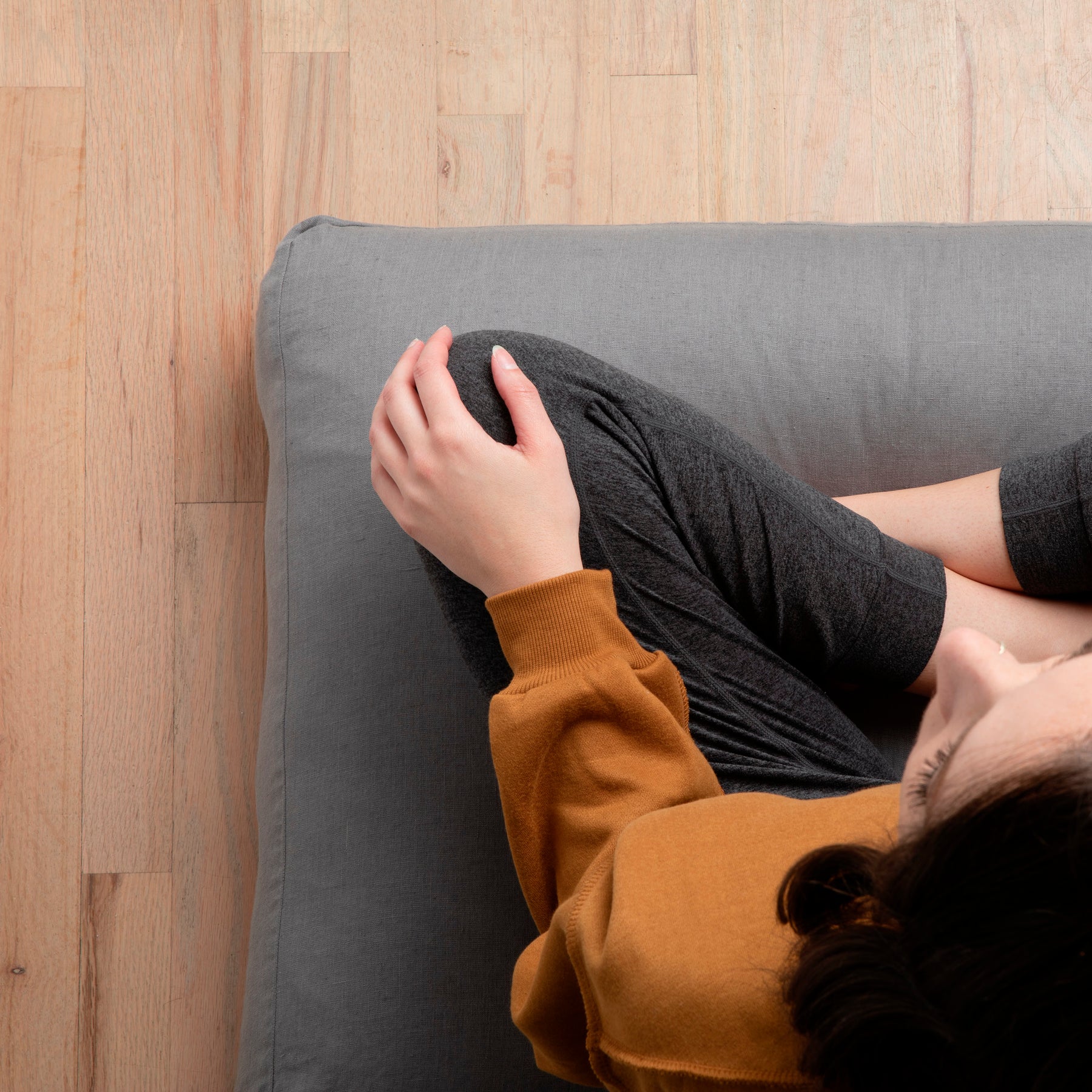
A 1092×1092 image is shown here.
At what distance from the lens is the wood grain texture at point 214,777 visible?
1056 millimetres

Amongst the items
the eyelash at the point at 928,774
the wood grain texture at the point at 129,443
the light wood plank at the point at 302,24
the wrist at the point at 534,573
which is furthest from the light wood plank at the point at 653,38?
the eyelash at the point at 928,774

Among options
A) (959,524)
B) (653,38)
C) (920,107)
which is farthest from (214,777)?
(920,107)

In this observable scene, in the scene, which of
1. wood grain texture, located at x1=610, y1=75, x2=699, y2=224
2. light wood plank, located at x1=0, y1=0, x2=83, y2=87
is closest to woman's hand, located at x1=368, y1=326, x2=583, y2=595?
wood grain texture, located at x1=610, y1=75, x2=699, y2=224

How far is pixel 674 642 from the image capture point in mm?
714

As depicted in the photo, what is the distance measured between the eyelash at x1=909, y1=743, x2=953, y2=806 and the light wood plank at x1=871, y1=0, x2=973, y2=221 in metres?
0.94

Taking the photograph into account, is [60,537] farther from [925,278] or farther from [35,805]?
[925,278]

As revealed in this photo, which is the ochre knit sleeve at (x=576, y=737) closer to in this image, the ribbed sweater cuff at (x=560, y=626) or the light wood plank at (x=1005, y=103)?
the ribbed sweater cuff at (x=560, y=626)

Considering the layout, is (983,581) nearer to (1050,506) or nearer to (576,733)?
(1050,506)

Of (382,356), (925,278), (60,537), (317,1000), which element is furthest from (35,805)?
(925,278)

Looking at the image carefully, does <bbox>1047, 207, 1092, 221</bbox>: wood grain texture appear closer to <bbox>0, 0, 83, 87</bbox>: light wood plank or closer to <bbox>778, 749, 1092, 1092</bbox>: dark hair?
<bbox>778, 749, 1092, 1092</bbox>: dark hair

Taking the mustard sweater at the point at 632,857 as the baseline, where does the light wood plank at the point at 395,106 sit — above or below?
above

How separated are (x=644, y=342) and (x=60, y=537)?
2.40ft

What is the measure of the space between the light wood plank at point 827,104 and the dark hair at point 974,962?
0.97 m

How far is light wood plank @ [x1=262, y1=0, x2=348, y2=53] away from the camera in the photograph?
1164 millimetres
